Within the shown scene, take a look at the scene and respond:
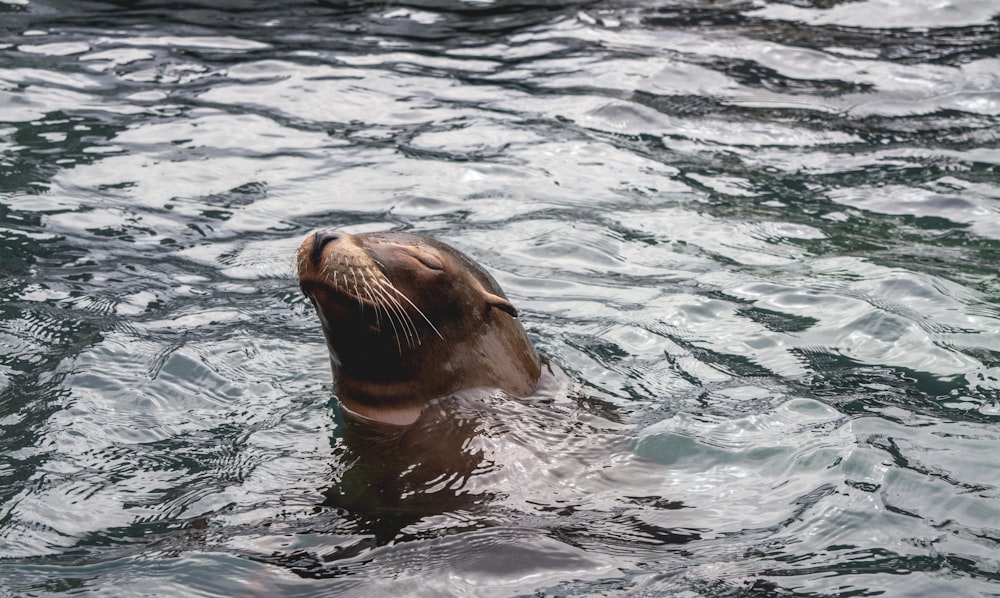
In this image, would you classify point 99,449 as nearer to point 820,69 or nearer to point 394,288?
point 394,288

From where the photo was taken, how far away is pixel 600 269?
686 cm

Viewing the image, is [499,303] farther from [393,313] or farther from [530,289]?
[530,289]

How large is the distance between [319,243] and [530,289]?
2.28m

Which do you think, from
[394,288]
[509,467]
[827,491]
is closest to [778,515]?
[827,491]

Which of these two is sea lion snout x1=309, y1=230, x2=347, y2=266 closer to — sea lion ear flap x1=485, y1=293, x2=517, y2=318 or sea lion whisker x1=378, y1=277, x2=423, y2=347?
sea lion whisker x1=378, y1=277, x2=423, y2=347

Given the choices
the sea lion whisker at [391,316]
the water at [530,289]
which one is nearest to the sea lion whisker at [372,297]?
the sea lion whisker at [391,316]

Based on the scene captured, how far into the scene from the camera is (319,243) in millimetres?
4469

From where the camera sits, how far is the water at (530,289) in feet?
12.8

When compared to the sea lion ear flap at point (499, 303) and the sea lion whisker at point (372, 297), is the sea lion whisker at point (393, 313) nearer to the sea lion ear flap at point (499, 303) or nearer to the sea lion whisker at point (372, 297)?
the sea lion whisker at point (372, 297)

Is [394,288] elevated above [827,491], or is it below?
above

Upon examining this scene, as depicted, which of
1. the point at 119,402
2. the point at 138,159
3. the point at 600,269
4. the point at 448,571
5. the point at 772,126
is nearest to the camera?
the point at 448,571

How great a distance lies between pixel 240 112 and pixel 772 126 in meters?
3.92

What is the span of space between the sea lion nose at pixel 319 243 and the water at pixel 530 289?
692mm

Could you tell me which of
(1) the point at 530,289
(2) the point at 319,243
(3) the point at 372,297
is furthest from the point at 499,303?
(1) the point at 530,289
